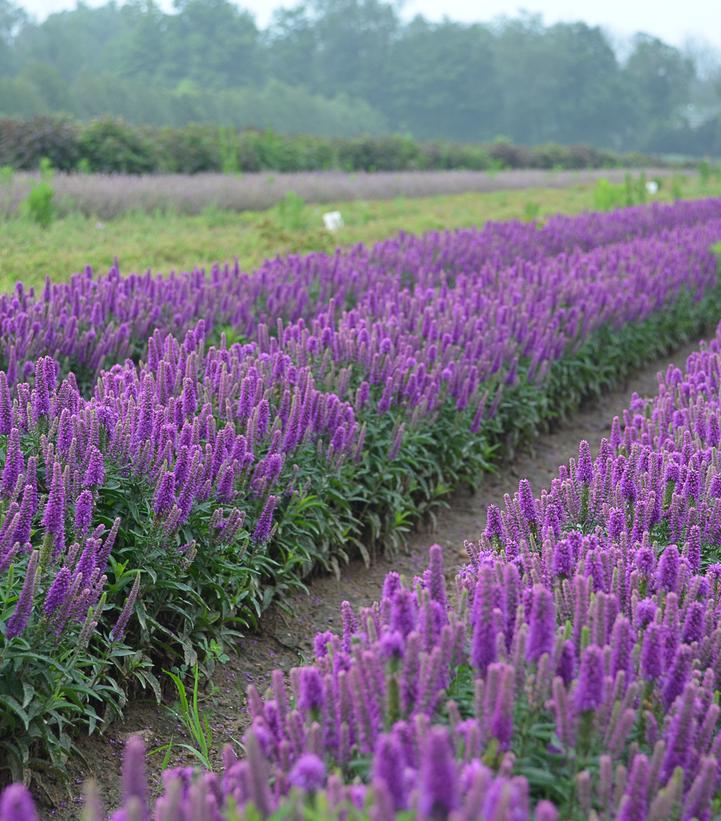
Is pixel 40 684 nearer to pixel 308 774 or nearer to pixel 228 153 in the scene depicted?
pixel 308 774

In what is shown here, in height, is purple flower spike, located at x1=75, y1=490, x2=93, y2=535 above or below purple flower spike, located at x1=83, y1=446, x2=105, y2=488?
below

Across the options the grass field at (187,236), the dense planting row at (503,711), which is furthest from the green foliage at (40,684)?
the grass field at (187,236)

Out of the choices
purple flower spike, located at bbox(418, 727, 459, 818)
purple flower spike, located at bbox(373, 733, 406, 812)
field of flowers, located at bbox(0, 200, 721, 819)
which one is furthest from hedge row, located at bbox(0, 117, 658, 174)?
purple flower spike, located at bbox(418, 727, 459, 818)

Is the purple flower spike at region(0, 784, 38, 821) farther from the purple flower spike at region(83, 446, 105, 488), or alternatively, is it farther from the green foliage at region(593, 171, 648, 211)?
the green foliage at region(593, 171, 648, 211)

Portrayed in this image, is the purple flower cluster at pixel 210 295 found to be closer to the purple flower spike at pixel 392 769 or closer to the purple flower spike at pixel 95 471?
the purple flower spike at pixel 95 471

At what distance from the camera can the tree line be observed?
76.1m

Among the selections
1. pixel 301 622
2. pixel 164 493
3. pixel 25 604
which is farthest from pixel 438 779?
pixel 301 622

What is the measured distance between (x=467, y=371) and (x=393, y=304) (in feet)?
4.18

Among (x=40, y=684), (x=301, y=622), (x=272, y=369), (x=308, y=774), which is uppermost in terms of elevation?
(x=272, y=369)

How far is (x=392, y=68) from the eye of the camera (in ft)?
300

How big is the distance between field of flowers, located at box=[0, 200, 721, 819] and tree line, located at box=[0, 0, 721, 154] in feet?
194

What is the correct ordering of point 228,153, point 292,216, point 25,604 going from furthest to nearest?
point 228,153, point 292,216, point 25,604

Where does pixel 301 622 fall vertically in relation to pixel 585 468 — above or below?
below

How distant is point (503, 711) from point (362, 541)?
3615 mm
